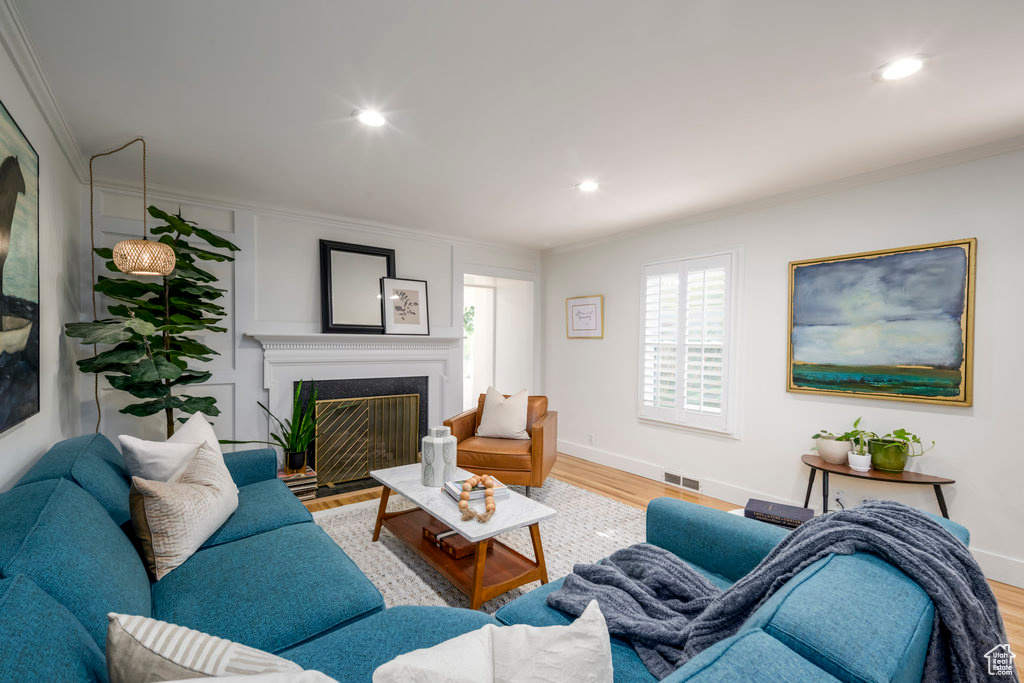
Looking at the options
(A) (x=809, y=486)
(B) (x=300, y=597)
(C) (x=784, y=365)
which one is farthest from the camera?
(C) (x=784, y=365)

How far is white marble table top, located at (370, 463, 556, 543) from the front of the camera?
2.08 meters

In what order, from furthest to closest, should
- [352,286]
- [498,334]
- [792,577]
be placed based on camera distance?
[498,334] < [352,286] < [792,577]

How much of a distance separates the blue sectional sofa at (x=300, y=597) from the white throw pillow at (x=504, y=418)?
180 centimetres

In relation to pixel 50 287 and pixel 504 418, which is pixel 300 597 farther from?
pixel 504 418

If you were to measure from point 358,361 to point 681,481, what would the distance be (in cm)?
307

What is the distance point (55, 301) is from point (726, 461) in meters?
4.50

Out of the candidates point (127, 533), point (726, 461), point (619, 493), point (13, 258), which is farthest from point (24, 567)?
point (726, 461)

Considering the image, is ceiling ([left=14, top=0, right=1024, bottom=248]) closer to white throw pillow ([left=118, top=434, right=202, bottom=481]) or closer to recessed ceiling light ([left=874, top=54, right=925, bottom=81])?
recessed ceiling light ([left=874, top=54, right=925, bottom=81])

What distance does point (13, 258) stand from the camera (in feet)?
5.42

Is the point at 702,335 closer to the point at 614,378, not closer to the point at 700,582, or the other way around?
the point at 614,378

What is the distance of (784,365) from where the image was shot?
133 inches

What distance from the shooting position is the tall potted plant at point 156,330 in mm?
2566

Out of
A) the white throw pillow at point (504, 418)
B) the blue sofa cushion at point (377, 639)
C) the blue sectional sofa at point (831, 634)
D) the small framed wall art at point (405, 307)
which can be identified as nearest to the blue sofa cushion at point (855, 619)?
the blue sectional sofa at point (831, 634)

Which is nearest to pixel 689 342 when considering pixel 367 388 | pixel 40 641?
pixel 367 388
